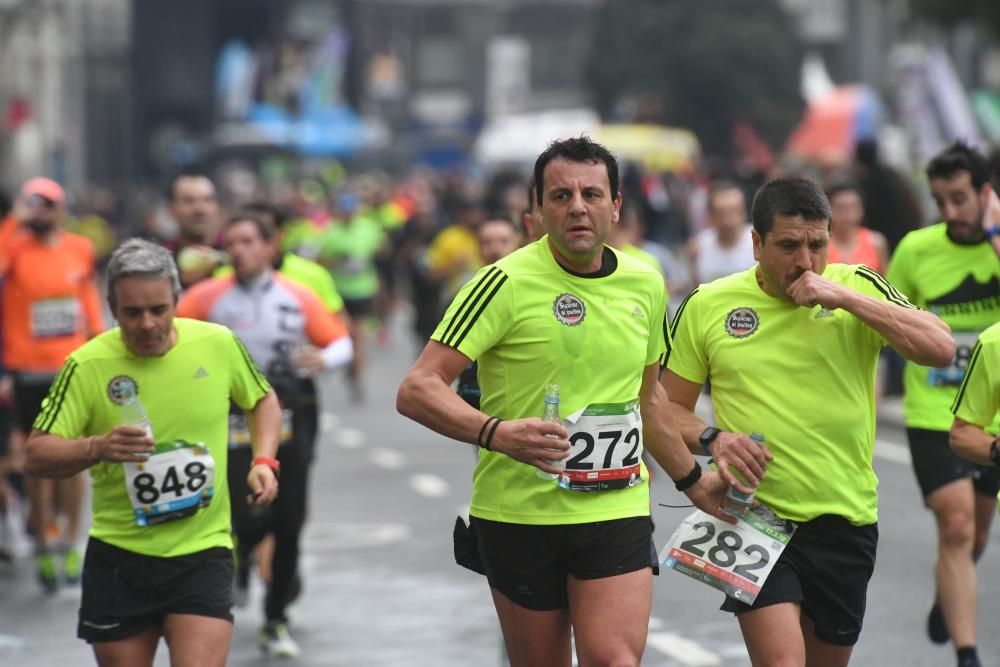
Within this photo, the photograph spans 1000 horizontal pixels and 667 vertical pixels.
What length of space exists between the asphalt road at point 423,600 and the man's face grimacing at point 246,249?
1.72m

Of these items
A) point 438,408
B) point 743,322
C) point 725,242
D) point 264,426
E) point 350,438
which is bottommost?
point 350,438

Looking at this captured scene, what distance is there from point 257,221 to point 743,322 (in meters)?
3.73

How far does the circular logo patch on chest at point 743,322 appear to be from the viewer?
6.26 meters

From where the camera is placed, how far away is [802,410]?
6.20 metres

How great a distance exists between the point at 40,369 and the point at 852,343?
6.77m

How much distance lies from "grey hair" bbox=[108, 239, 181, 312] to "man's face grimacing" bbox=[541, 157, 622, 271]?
125cm

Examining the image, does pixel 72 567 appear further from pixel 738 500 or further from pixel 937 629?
Result: pixel 738 500

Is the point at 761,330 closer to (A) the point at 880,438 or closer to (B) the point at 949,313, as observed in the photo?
(B) the point at 949,313

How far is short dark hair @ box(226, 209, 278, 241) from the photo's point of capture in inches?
373

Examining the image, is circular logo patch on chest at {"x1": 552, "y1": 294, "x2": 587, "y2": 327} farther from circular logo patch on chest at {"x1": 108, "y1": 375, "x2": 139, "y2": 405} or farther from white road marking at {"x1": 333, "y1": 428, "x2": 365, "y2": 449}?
white road marking at {"x1": 333, "y1": 428, "x2": 365, "y2": 449}

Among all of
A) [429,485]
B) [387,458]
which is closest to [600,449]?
[429,485]

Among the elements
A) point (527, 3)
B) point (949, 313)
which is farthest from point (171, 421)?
point (527, 3)

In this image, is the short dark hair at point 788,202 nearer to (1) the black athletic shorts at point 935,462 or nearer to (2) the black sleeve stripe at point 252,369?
(2) the black sleeve stripe at point 252,369

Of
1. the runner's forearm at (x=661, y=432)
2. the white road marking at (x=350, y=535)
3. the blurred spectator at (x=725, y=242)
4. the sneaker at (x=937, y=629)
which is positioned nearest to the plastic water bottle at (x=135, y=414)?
the runner's forearm at (x=661, y=432)
